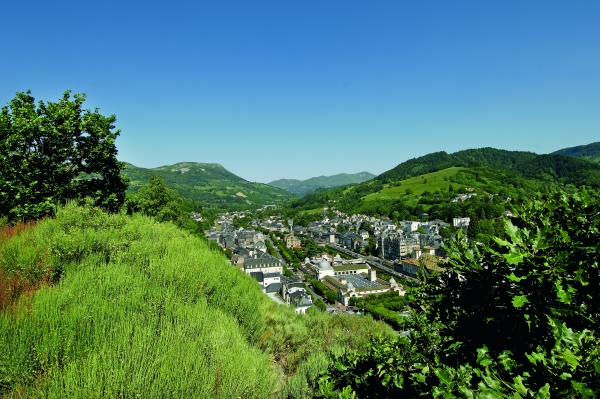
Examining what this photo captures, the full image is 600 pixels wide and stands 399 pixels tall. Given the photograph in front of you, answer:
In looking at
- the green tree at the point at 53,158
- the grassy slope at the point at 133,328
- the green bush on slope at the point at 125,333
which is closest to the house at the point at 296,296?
the green tree at the point at 53,158

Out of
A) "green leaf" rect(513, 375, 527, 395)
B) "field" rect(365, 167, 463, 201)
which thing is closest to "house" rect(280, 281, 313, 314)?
"green leaf" rect(513, 375, 527, 395)

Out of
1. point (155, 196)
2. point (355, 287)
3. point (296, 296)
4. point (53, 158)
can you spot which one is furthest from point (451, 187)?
point (53, 158)

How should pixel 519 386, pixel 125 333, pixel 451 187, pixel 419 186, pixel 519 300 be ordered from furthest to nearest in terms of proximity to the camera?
pixel 419 186 → pixel 451 187 → pixel 125 333 → pixel 519 300 → pixel 519 386

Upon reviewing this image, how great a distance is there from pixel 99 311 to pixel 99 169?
1243cm

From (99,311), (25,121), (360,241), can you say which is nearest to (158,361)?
(99,311)

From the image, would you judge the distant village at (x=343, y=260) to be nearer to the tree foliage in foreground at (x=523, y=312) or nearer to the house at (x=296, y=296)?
the house at (x=296, y=296)

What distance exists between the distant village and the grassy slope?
2495 millimetres

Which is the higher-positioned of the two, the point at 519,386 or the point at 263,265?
the point at 519,386

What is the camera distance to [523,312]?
287 centimetres

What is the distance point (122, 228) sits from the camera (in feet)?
28.9

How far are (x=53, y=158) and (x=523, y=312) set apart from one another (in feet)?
52.2

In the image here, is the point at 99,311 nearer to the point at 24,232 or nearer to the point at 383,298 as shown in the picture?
the point at 24,232

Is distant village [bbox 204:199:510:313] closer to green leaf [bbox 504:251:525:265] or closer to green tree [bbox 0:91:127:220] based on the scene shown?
green leaf [bbox 504:251:525:265]

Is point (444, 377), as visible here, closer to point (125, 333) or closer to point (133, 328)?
point (125, 333)
